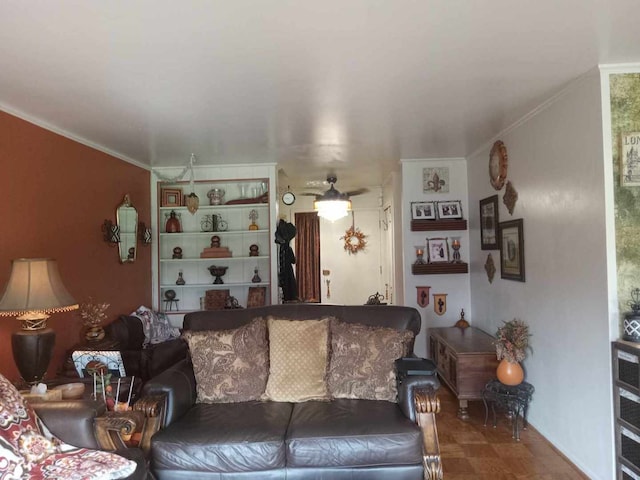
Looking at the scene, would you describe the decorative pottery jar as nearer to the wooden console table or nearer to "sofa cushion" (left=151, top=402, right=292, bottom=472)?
the wooden console table

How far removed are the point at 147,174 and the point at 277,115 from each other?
8.28ft

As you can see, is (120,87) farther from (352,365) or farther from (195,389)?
(352,365)

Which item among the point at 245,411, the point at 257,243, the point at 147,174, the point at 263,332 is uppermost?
the point at 147,174

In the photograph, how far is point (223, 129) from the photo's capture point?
3.72 metres

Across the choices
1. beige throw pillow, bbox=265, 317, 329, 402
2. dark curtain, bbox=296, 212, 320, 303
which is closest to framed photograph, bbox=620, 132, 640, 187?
beige throw pillow, bbox=265, 317, 329, 402

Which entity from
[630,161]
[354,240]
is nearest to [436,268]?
[354,240]

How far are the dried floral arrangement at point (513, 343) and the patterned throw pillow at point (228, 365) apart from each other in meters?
1.93

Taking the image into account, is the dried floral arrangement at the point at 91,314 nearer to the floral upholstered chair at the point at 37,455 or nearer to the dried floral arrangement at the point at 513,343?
the floral upholstered chair at the point at 37,455

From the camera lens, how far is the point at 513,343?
3.52 meters

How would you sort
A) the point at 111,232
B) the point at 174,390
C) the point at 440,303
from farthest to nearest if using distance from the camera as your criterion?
1. the point at 440,303
2. the point at 111,232
3. the point at 174,390

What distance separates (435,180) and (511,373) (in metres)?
2.49

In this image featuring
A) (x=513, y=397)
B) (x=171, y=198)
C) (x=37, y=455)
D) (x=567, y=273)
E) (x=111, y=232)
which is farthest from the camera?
(x=171, y=198)

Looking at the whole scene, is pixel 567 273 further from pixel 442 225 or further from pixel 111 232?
pixel 111 232

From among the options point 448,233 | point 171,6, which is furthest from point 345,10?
point 448,233
